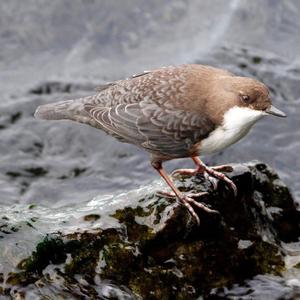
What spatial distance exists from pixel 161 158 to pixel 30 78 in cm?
390

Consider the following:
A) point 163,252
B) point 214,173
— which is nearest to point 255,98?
point 214,173

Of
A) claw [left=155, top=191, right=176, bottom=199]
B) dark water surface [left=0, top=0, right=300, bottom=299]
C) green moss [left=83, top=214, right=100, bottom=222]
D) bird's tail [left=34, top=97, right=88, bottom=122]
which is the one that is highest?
bird's tail [left=34, top=97, right=88, bottom=122]

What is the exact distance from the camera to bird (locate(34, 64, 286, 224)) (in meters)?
4.36

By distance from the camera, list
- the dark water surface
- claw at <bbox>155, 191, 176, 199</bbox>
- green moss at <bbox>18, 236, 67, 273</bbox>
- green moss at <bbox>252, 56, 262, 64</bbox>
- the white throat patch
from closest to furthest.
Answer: green moss at <bbox>18, 236, 67, 273</bbox>
the white throat patch
claw at <bbox>155, 191, 176, 199</bbox>
the dark water surface
green moss at <bbox>252, 56, 262, 64</bbox>

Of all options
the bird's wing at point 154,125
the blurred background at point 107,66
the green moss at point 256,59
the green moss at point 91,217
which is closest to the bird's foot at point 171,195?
the bird's wing at point 154,125

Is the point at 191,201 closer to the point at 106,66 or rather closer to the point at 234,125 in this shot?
the point at 234,125

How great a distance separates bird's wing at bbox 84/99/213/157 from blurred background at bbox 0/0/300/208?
5.80 feet

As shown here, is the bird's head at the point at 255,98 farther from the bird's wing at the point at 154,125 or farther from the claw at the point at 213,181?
the claw at the point at 213,181

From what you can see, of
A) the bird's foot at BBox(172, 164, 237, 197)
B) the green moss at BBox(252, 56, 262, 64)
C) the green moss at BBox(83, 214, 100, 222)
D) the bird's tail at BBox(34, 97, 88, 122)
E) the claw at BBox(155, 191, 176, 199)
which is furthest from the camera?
the green moss at BBox(252, 56, 262, 64)

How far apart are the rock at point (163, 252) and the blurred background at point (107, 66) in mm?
1935

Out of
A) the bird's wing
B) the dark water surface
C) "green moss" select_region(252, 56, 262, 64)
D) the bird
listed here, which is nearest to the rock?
the bird

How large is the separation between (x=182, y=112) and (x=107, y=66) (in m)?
4.18

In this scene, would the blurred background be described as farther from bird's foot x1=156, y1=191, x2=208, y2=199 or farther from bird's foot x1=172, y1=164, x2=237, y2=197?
bird's foot x1=156, y1=191, x2=208, y2=199

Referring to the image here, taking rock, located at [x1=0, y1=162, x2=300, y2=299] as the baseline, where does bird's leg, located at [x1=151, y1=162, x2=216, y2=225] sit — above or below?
above
